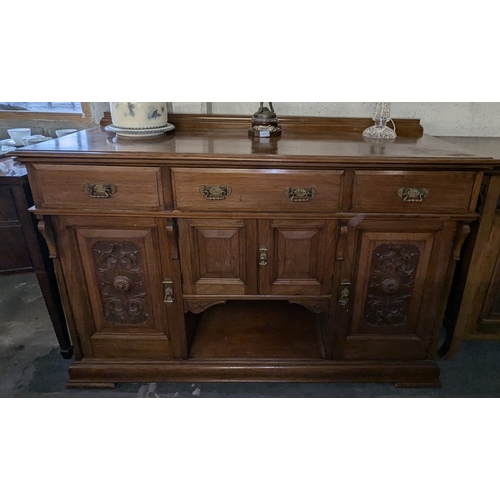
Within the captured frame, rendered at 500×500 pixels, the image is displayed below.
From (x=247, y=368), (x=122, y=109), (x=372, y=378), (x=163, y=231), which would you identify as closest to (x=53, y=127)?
(x=122, y=109)

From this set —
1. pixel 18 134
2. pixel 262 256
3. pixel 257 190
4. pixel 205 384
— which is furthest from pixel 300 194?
pixel 18 134

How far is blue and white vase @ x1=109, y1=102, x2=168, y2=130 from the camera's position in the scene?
142 cm

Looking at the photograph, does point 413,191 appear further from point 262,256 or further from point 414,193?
point 262,256

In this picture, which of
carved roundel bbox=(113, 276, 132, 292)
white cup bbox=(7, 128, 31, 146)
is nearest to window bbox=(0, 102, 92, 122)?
white cup bbox=(7, 128, 31, 146)

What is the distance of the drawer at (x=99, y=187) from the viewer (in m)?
1.23

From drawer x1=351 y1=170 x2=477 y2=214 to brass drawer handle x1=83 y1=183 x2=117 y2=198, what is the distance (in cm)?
81

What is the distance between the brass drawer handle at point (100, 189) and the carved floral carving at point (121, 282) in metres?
0.19

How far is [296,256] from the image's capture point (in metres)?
1.37

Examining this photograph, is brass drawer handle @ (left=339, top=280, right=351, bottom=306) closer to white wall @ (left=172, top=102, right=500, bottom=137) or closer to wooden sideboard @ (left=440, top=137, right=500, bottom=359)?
wooden sideboard @ (left=440, top=137, right=500, bottom=359)

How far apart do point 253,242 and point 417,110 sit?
3.57ft

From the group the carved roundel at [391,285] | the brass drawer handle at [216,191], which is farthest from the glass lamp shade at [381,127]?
the brass drawer handle at [216,191]

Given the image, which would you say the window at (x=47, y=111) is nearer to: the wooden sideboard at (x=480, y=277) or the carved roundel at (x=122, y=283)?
the carved roundel at (x=122, y=283)

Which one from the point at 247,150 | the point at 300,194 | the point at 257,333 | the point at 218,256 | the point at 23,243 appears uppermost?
the point at 247,150

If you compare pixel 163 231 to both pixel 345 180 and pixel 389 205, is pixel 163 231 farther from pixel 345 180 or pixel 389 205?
pixel 389 205
